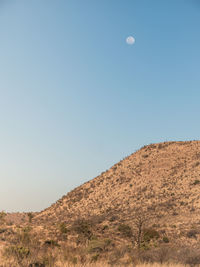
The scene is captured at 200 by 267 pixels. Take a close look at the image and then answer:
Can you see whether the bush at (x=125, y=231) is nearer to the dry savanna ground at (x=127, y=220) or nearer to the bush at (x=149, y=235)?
the dry savanna ground at (x=127, y=220)

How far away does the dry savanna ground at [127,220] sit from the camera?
1364cm

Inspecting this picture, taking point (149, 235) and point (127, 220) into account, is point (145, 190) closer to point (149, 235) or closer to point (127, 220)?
point (127, 220)

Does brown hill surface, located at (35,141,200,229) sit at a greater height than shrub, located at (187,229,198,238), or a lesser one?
greater

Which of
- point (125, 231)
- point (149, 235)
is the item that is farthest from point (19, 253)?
point (125, 231)

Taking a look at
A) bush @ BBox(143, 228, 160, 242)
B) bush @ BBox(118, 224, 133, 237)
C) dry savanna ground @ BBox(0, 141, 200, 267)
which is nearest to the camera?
dry savanna ground @ BBox(0, 141, 200, 267)

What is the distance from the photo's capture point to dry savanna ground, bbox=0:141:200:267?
13.6 m

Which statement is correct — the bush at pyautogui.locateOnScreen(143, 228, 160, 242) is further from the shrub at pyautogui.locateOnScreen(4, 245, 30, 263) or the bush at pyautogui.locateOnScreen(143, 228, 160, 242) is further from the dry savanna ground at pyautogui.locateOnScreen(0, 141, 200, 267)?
the shrub at pyautogui.locateOnScreen(4, 245, 30, 263)

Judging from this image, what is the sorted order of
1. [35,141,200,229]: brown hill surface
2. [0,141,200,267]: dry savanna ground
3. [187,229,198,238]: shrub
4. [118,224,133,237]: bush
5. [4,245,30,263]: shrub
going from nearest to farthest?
1. [4,245,30,263]: shrub
2. [0,141,200,267]: dry savanna ground
3. [118,224,133,237]: bush
4. [187,229,198,238]: shrub
5. [35,141,200,229]: brown hill surface

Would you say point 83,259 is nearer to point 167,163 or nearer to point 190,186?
point 190,186

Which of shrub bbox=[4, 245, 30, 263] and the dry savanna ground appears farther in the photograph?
the dry savanna ground

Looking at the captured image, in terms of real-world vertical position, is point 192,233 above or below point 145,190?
below

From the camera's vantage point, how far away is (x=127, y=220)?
40.9 meters

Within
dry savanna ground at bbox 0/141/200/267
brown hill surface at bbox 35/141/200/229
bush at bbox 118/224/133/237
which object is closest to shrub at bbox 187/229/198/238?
dry savanna ground at bbox 0/141/200/267

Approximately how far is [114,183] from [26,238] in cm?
5012
